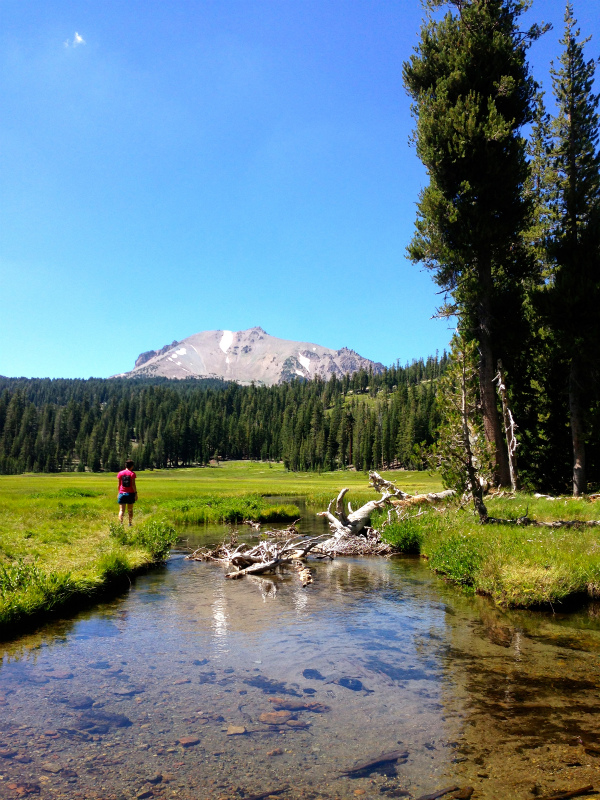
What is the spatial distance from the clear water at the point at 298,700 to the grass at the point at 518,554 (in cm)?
85

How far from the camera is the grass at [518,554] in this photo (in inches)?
507

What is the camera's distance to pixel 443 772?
586 centimetres

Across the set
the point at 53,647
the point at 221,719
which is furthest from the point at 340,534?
the point at 221,719

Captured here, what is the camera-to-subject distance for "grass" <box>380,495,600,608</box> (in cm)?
1288

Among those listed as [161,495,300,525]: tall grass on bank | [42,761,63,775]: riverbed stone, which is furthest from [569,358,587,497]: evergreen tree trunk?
[42,761,63,775]: riverbed stone

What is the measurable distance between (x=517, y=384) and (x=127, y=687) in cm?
2559

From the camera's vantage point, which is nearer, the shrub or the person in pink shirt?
the shrub

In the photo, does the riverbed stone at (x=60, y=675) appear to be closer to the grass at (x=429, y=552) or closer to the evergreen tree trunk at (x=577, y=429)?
the grass at (x=429, y=552)

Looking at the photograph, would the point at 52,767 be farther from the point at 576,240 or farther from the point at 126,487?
the point at 576,240

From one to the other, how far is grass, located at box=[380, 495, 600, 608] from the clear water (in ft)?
2.78

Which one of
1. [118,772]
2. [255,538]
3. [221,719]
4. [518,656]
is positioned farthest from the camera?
[255,538]

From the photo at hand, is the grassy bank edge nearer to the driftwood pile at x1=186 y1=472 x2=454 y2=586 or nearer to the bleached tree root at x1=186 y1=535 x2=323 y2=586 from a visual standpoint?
the bleached tree root at x1=186 y1=535 x2=323 y2=586

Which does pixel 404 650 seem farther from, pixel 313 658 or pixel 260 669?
pixel 260 669

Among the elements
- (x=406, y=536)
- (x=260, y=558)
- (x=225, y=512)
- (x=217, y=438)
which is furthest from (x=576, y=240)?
(x=217, y=438)
